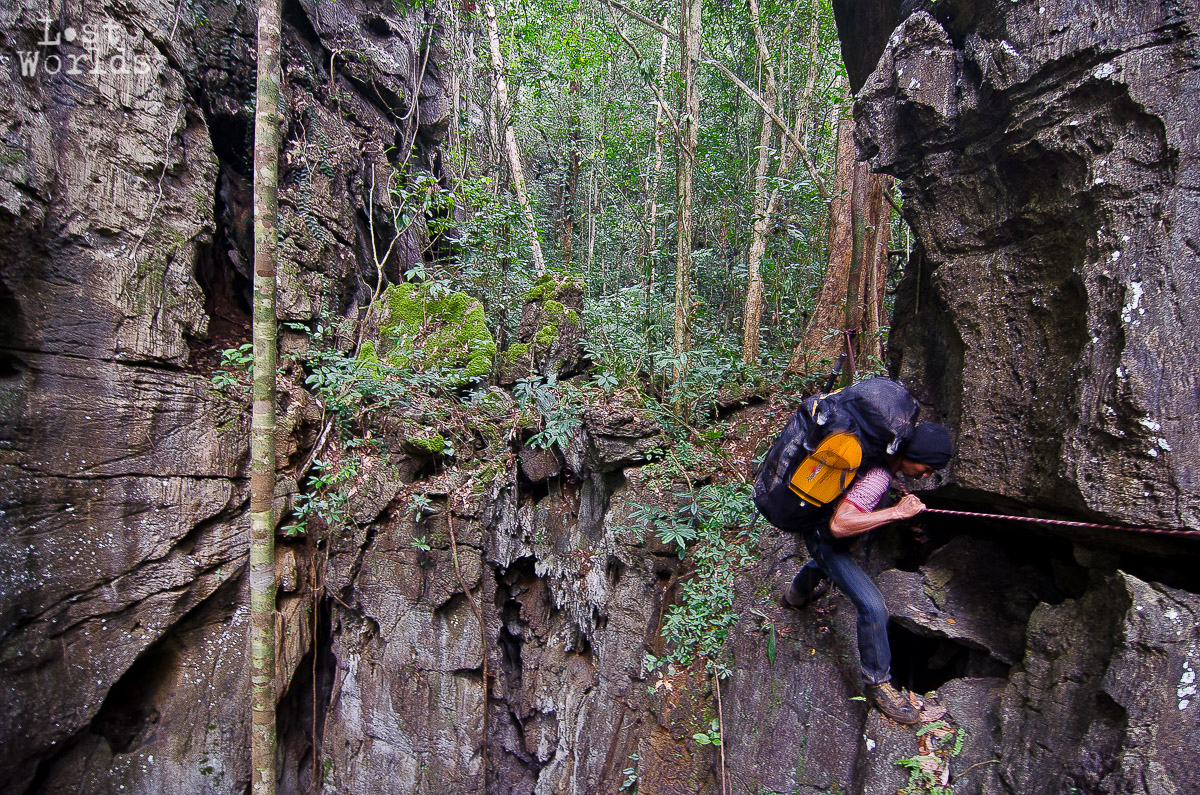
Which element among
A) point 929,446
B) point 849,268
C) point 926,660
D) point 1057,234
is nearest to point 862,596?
point 929,446

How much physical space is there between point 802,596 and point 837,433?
1751mm

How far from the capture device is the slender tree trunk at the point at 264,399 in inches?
157

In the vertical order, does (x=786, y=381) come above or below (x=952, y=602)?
above

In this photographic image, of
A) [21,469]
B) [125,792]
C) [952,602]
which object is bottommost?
[125,792]

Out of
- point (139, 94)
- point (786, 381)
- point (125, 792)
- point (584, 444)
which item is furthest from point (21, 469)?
point (786, 381)

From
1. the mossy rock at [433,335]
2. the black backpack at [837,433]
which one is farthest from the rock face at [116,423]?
the black backpack at [837,433]

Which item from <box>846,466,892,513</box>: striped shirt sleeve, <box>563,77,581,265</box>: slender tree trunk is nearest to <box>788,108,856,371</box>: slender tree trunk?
<box>846,466,892,513</box>: striped shirt sleeve

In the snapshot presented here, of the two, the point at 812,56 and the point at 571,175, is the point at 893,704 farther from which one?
the point at 571,175

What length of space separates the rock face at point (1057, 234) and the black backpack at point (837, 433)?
73cm

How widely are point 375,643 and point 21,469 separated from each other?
398 centimetres

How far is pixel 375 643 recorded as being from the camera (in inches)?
268

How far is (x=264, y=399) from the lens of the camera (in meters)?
4.12

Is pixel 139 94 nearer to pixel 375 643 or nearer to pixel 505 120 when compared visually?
pixel 505 120

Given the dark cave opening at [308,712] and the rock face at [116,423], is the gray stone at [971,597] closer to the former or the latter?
the dark cave opening at [308,712]
